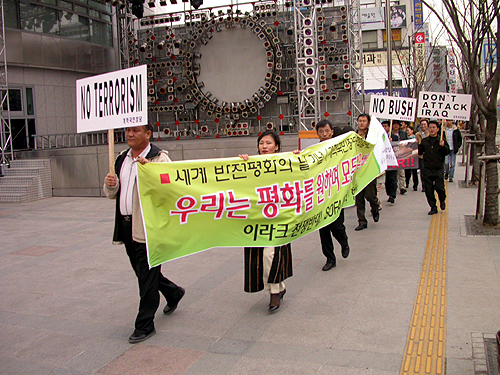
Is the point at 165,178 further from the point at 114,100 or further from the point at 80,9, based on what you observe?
the point at 80,9

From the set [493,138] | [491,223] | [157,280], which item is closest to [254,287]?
[157,280]

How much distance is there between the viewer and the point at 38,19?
68.0 ft

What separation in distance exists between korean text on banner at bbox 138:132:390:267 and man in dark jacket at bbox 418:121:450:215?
4.89 meters

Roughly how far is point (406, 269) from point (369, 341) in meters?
2.32

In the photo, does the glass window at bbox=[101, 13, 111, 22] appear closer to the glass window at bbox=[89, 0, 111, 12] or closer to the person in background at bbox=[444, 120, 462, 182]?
the glass window at bbox=[89, 0, 111, 12]

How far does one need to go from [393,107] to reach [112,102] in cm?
748

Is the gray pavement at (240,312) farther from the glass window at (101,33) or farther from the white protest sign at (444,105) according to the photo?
the glass window at (101,33)

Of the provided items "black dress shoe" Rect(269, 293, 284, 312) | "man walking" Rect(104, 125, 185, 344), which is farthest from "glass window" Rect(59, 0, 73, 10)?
"black dress shoe" Rect(269, 293, 284, 312)

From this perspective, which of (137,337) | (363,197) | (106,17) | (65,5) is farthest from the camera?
(106,17)

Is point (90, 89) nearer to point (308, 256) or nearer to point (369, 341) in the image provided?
point (369, 341)

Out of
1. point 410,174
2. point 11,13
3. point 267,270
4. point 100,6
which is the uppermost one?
point 100,6

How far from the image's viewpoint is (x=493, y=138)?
924cm

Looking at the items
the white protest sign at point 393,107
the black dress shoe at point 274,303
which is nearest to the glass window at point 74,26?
the white protest sign at point 393,107

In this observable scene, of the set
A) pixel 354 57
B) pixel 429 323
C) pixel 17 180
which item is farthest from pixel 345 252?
pixel 354 57
